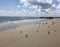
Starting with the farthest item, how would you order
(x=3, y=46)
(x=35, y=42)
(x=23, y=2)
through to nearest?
1. (x=23, y=2)
2. (x=35, y=42)
3. (x=3, y=46)

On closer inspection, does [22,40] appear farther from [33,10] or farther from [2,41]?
[33,10]

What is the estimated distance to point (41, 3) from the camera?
116 inches

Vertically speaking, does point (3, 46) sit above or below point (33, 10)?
below

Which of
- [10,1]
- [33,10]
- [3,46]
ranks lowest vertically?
[3,46]

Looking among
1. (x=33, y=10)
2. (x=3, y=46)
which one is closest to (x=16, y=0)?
(x=33, y=10)

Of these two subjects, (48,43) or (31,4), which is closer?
(48,43)

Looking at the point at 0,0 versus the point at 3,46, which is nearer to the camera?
the point at 3,46

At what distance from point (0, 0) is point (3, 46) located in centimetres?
95

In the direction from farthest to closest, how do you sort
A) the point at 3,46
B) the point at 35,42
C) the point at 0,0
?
the point at 0,0 < the point at 35,42 < the point at 3,46

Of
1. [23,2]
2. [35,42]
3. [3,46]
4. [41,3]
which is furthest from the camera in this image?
[41,3]

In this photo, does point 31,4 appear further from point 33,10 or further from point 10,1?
point 10,1

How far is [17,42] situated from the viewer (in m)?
2.30

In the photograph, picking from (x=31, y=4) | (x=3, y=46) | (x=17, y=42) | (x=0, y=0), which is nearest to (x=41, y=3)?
(x=31, y=4)

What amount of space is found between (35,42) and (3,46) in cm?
57
